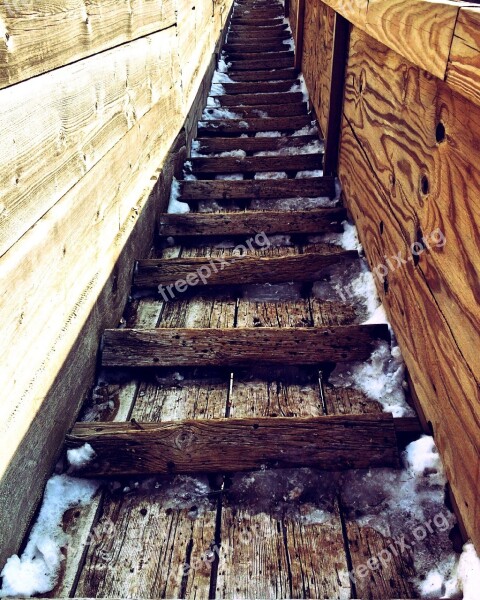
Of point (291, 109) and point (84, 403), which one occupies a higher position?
point (291, 109)

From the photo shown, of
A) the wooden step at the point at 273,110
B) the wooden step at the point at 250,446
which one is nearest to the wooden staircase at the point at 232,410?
the wooden step at the point at 250,446

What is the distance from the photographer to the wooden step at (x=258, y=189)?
3967 mm

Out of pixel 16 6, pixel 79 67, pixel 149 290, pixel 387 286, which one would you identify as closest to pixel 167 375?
pixel 149 290

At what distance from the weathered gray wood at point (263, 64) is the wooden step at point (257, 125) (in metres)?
2.67

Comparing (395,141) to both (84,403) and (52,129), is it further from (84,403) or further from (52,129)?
(84,403)

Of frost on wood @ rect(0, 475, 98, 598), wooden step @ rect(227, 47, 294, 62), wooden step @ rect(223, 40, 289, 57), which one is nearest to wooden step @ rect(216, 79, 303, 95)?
wooden step @ rect(227, 47, 294, 62)

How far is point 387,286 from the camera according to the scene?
8.33 feet

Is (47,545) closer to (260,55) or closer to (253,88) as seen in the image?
(253,88)

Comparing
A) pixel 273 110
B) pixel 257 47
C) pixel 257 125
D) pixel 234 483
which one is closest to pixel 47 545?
pixel 234 483

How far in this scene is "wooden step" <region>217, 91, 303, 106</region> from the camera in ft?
20.5

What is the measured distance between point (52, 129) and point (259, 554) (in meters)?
1.63

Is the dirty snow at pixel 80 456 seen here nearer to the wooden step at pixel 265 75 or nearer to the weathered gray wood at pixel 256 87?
the weathered gray wood at pixel 256 87

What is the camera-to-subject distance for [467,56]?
1322mm

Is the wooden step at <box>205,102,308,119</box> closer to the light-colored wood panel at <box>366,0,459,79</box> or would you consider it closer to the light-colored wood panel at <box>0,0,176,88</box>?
the light-colored wood panel at <box>0,0,176,88</box>
